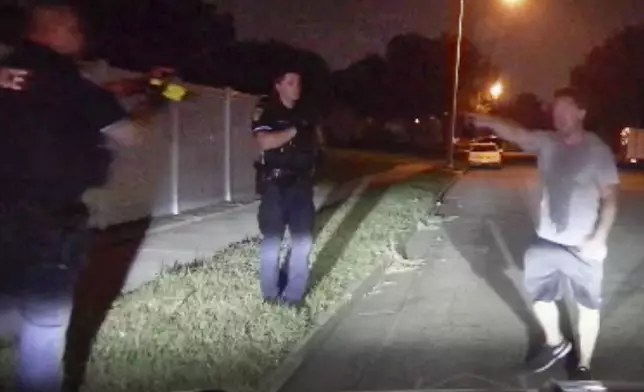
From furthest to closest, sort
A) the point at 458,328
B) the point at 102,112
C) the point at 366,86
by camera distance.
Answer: the point at 366,86
the point at 458,328
the point at 102,112

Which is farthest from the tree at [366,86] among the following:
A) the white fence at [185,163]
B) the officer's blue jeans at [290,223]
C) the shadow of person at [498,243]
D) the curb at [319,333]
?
the officer's blue jeans at [290,223]

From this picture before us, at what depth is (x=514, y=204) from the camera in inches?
917

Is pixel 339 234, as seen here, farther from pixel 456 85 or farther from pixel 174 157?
pixel 456 85

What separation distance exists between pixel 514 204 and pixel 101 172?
1901cm

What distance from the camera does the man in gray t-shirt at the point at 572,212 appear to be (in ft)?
21.7

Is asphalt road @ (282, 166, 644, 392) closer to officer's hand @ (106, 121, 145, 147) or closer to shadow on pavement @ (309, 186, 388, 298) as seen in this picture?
shadow on pavement @ (309, 186, 388, 298)

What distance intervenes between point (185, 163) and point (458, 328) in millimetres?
9325

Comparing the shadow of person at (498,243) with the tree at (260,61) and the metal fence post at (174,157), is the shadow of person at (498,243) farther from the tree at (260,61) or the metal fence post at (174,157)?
the tree at (260,61)

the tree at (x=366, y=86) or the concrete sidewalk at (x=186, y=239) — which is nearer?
the concrete sidewalk at (x=186, y=239)

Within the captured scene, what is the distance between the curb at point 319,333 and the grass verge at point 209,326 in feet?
0.19

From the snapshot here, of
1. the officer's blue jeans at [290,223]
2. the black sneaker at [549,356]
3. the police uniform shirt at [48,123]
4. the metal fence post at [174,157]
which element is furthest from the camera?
the metal fence post at [174,157]

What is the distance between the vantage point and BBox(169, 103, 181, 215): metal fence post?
1664cm

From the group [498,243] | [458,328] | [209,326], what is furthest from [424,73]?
[209,326]

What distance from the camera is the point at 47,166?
479 cm
